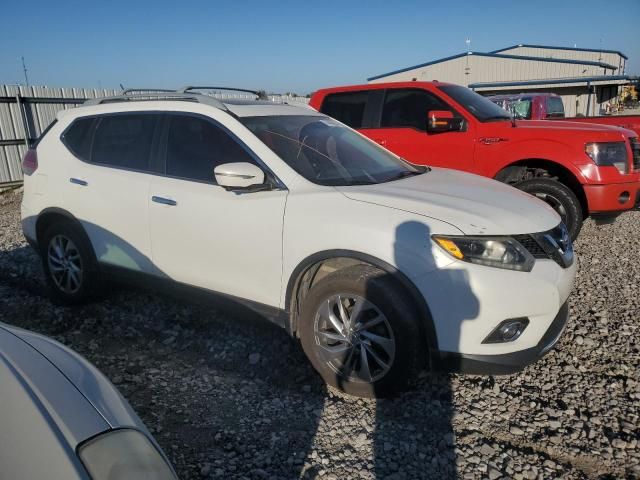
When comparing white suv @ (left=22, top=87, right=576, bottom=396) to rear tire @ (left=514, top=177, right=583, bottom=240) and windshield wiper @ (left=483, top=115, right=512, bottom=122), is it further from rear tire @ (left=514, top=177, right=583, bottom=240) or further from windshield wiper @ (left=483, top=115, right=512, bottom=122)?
windshield wiper @ (left=483, top=115, right=512, bottom=122)

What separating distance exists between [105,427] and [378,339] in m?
1.72

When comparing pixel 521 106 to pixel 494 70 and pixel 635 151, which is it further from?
pixel 494 70

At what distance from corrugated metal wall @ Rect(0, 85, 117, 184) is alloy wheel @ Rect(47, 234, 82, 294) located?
27.8 feet

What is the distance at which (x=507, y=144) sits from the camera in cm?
562

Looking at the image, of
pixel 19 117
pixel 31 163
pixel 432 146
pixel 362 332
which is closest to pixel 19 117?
pixel 19 117

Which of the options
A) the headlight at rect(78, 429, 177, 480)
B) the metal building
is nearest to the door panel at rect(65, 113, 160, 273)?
the headlight at rect(78, 429, 177, 480)

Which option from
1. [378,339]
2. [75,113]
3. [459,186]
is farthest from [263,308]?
[75,113]

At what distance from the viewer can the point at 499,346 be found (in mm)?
2639

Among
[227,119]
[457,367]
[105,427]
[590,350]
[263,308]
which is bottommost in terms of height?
[590,350]

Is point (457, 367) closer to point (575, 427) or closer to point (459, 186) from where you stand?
point (575, 427)

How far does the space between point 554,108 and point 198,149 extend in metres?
10.6

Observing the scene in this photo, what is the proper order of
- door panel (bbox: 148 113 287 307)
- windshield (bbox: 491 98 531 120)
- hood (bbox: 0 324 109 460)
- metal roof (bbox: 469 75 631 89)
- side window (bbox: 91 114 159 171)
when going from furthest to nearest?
metal roof (bbox: 469 75 631 89) < windshield (bbox: 491 98 531 120) < side window (bbox: 91 114 159 171) < door panel (bbox: 148 113 287 307) < hood (bbox: 0 324 109 460)

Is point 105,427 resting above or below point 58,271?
above

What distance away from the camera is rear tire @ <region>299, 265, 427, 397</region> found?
271 centimetres
